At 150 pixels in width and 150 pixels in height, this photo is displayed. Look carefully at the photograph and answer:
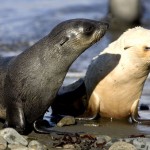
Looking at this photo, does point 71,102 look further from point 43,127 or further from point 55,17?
point 55,17

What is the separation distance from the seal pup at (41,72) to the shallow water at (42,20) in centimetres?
217

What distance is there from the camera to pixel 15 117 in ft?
25.0

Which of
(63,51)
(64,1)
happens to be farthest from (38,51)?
(64,1)

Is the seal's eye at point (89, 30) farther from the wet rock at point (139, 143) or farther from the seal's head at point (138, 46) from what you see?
the wet rock at point (139, 143)

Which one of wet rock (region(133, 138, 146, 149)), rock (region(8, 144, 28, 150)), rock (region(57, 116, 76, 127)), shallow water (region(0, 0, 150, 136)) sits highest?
rock (region(8, 144, 28, 150))

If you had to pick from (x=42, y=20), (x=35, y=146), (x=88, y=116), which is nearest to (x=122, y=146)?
(x=35, y=146)

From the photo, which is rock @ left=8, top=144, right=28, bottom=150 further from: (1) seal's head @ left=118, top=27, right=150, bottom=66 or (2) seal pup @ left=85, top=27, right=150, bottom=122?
(1) seal's head @ left=118, top=27, right=150, bottom=66

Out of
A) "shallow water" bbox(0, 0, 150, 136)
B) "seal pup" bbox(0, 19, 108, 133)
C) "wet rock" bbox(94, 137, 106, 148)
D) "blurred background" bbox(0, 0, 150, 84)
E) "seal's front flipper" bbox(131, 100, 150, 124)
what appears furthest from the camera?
"blurred background" bbox(0, 0, 150, 84)

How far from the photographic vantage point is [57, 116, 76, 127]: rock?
26.7 feet

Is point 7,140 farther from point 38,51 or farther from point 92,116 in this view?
point 92,116

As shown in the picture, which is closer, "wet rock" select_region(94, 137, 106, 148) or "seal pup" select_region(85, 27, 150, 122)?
"wet rock" select_region(94, 137, 106, 148)

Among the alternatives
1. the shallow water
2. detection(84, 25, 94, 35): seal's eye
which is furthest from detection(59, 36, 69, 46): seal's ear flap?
the shallow water

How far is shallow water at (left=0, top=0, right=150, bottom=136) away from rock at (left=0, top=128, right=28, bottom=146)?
2932 millimetres

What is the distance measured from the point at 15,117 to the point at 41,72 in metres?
0.56
